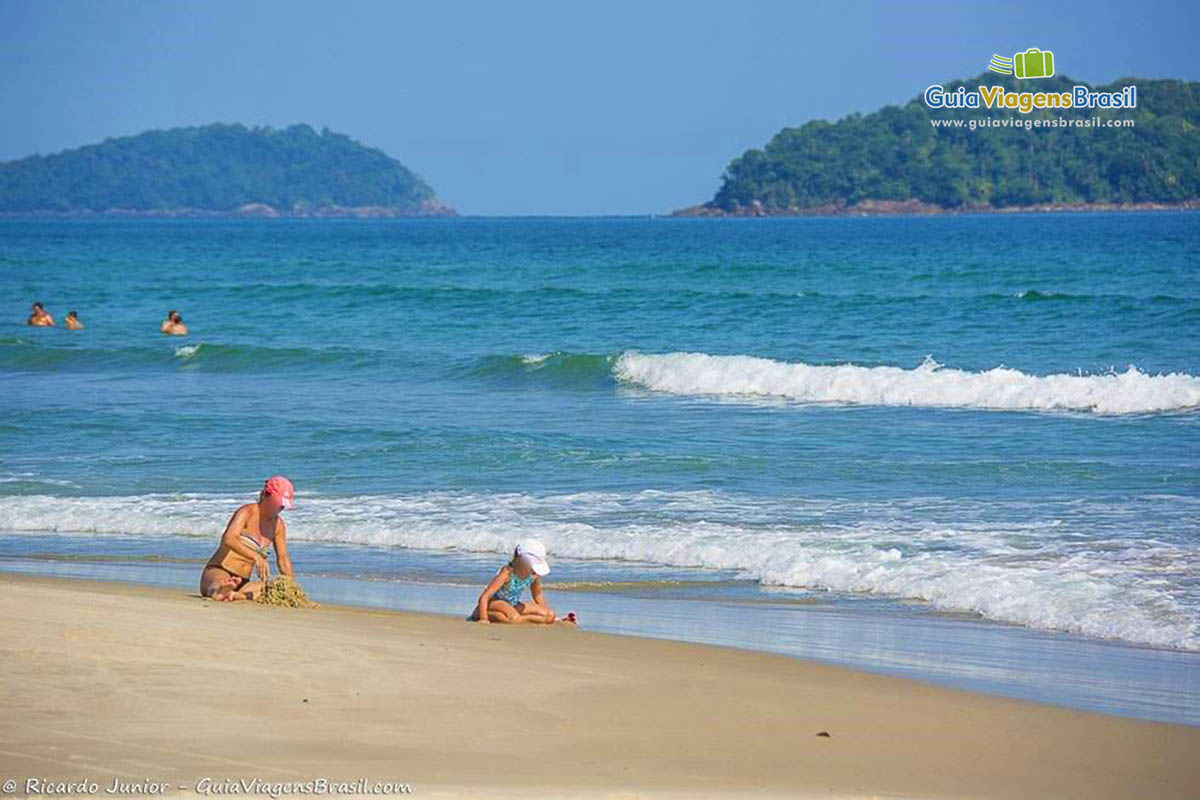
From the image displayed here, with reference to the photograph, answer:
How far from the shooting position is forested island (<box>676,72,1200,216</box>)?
137 m

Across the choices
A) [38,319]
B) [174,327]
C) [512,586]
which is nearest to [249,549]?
[512,586]

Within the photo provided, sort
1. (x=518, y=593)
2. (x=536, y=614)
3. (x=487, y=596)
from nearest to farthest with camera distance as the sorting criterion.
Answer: (x=536, y=614), (x=487, y=596), (x=518, y=593)

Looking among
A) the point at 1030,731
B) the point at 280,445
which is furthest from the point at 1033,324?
the point at 1030,731

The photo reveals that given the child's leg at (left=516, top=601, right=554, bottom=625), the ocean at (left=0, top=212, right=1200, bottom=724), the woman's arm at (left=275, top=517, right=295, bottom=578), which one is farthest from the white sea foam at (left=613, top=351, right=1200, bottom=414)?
the woman's arm at (left=275, top=517, right=295, bottom=578)

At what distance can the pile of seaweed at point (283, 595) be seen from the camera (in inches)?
371

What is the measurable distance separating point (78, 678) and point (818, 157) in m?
170

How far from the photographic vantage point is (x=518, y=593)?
9.53m

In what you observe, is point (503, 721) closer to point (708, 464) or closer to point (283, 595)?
point (283, 595)

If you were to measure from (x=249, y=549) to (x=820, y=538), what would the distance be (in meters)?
4.62

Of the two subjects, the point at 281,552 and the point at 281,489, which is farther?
the point at 281,552

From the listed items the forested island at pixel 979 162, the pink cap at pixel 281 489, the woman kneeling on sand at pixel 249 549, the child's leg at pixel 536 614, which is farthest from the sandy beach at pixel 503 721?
the forested island at pixel 979 162

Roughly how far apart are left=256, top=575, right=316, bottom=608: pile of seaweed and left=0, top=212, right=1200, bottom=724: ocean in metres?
1.04

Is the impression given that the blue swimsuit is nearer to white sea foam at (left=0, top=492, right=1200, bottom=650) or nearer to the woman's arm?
the woman's arm

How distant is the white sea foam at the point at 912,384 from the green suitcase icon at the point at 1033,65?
121 m
